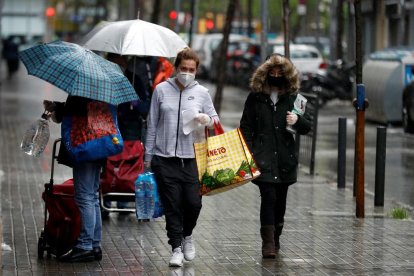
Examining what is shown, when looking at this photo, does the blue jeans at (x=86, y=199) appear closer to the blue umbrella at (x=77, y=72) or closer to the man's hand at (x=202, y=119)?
the blue umbrella at (x=77, y=72)

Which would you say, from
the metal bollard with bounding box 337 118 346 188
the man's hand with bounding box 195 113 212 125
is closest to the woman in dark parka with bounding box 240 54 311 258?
the man's hand with bounding box 195 113 212 125

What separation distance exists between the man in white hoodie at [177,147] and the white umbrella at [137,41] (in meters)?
2.30

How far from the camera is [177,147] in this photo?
9523 mm

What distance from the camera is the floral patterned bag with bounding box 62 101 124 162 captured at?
31.3 ft

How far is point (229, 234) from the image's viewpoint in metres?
11.4

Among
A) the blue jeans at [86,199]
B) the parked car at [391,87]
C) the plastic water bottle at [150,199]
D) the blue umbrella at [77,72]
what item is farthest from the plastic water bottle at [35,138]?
the parked car at [391,87]

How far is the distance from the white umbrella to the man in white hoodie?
90.6 inches

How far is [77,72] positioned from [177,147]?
98 cm

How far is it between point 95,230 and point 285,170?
163cm

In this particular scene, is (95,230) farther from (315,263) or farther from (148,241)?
(315,263)

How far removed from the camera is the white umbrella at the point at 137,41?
39.4 feet

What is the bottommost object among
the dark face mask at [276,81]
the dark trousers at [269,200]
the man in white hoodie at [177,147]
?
the dark trousers at [269,200]

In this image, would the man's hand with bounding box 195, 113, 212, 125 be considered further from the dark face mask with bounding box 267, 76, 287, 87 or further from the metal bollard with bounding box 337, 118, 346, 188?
the metal bollard with bounding box 337, 118, 346, 188

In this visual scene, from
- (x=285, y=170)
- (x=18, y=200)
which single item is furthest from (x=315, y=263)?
(x=18, y=200)
